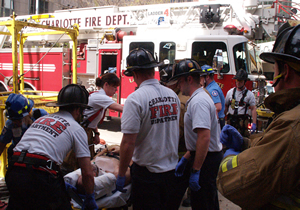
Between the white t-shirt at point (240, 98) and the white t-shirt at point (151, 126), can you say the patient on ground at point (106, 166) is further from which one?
the white t-shirt at point (240, 98)

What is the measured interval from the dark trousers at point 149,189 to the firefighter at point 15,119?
1.38 metres

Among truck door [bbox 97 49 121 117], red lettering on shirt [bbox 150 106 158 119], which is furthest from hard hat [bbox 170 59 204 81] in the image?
truck door [bbox 97 49 121 117]

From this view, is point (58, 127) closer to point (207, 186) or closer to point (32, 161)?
point (32, 161)

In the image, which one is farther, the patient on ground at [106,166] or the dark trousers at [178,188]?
the patient on ground at [106,166]

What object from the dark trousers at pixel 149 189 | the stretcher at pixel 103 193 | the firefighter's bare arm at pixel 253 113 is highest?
the firefighter's bare arm at pixel 253 113

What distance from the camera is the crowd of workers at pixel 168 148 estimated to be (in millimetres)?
1137

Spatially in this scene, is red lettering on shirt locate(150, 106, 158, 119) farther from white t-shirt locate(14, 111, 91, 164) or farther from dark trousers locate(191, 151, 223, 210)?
dark trousers locate(191, 151, 223, 210)

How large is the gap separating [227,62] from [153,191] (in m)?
4.98

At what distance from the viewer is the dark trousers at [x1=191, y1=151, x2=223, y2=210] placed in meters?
2.51

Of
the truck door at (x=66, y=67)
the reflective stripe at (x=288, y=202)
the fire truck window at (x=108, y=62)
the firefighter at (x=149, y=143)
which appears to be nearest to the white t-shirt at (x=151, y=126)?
the firefighter at (x=149, y=143)

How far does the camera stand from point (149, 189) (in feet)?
6.93

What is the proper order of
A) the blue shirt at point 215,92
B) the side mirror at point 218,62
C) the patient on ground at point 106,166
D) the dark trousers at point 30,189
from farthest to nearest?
the side mirror at point 218,62
the blue shirt at point 215,92
the patient on ground at point 106,166
the dark trousers at point 30,189

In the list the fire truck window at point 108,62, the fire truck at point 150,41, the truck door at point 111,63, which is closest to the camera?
the fire truck at point 150,41

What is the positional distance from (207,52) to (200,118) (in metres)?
4.67
